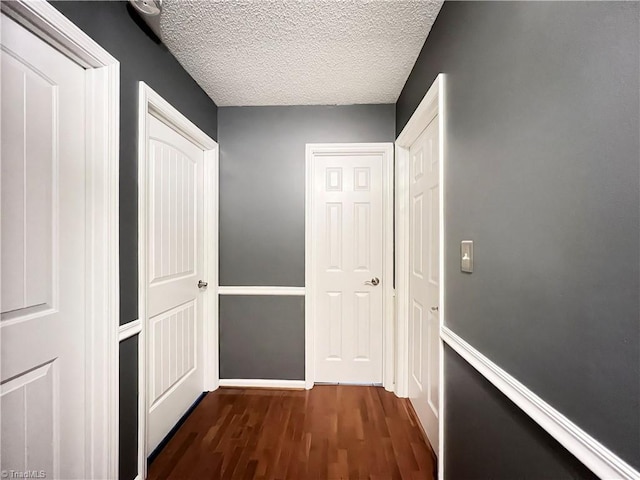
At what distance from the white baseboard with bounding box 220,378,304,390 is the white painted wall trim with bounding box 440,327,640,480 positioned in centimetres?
177

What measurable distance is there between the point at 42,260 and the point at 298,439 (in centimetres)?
167

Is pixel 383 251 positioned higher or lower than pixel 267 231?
lower

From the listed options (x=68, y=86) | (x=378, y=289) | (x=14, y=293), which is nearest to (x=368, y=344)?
(x=378, y=289)

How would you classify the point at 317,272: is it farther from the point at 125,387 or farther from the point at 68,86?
the point at 68,86

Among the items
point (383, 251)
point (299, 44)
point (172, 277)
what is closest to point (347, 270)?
point (383, 251)

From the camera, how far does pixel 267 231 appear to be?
2.42m

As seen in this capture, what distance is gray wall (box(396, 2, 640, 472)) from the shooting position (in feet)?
1.72

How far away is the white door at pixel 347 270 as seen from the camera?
2.42 m

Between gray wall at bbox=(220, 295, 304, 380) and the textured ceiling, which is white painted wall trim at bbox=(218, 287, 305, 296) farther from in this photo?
the textured ceiling

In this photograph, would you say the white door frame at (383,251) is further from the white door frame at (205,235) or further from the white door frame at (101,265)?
the white door frame at (101,265)

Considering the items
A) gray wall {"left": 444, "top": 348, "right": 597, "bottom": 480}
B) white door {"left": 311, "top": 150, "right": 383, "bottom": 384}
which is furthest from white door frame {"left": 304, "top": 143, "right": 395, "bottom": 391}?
gray wall {"left": 444, "top": 348, "right": 597, "bottom": 480}

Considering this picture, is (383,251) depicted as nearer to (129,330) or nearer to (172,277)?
(172,277)

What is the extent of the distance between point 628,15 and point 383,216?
6.16 ft

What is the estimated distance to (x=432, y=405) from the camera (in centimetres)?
167
